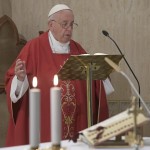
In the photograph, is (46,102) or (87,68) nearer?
(87,68)

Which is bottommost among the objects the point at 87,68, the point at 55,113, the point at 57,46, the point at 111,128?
the point at 111,128

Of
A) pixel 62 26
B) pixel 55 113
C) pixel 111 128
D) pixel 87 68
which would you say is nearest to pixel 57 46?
pixel 62 26

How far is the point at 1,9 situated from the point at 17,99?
2.30m

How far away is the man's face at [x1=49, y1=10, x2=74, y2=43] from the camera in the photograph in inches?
184

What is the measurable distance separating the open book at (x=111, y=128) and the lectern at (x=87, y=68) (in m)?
0.99

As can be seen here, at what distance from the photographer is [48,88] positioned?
4.59 meters

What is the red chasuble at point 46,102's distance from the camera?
455cm

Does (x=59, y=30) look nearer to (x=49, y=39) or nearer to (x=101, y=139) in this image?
(x=49, y=39)

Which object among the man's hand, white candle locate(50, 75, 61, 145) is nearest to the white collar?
the man's hand

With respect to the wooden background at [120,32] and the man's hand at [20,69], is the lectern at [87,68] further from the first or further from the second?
the wooden background at [120,32]

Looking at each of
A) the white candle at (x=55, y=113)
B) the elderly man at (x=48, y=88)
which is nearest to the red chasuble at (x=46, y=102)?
the elderly man at (x=48, y=88)

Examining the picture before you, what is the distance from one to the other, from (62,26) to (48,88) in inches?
25.6

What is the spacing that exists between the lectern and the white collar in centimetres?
123

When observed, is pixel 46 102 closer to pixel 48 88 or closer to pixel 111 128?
pixel 48 88
